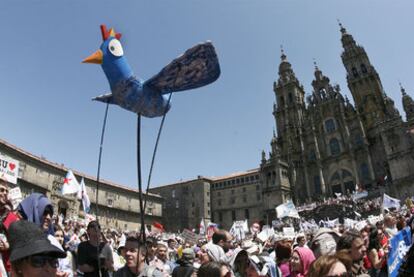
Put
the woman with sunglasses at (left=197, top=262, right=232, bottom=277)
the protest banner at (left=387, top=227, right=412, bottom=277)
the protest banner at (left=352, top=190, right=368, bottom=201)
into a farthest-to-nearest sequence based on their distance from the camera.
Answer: the protest banner at (left=352, top=190, right=368, bottom=201) → the protest banner at (left=387, top=227, right=412, bottom=277) → the woman with sunglasses at (left=197, top=262, right=232, bottom=277)

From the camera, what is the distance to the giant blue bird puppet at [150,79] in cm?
392

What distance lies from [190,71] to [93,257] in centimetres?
321

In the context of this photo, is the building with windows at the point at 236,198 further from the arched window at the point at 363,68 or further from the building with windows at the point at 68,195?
the arched window at the point at 363,68

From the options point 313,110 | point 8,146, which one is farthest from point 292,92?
point 8,146

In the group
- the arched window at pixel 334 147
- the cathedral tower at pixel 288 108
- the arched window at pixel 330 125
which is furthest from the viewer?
the cathedral tower at pixel 288 108

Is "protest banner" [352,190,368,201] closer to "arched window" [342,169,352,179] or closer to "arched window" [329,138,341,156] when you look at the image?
"arched window" [342,169,352,179]

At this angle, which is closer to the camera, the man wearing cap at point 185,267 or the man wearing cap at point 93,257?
the man wearing cap at point 185,267

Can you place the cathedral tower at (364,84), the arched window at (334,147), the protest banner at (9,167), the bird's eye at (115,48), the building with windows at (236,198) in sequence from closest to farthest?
the bird's eye at (115,48), the protest banner at (9,167), the cathedral tower at (364,84), the arched window at (334,147), the building with windows at (236,198)

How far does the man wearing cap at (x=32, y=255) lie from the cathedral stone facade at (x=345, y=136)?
135 ft

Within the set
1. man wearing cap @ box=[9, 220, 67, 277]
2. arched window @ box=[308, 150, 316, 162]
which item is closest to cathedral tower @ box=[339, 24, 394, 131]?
arched window @ box=[308, 150, 316, 162]

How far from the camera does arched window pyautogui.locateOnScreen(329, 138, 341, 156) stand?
46.5 m

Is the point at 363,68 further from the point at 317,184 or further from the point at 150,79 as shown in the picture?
the point at 150,79

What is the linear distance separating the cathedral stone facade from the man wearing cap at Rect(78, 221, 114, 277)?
39065 millimetres

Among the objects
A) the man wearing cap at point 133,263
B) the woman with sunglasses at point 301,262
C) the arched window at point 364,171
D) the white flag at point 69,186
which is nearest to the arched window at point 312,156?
the arched window at point 364,171
